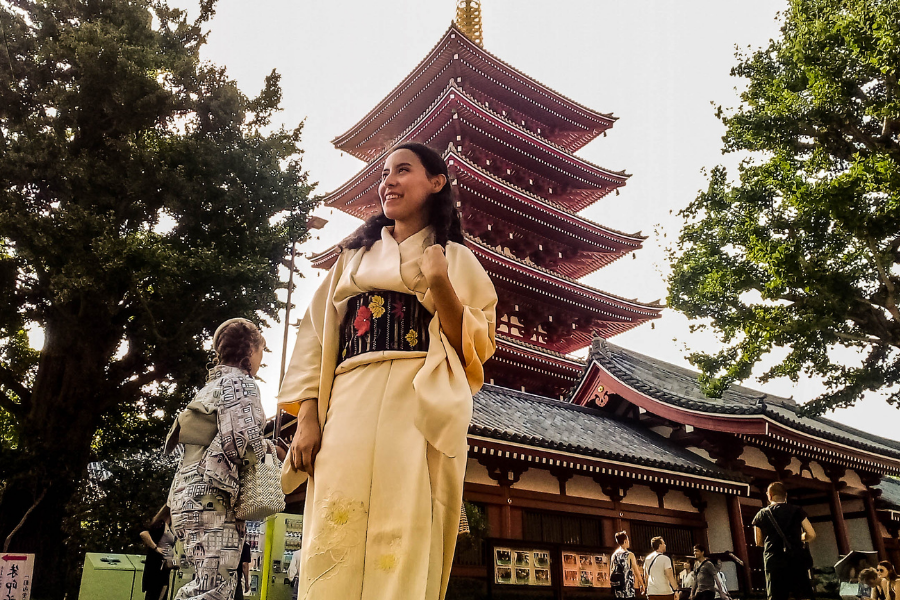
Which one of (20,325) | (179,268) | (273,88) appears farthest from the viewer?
(273,88)

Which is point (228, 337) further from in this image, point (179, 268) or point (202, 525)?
point (179, 268)

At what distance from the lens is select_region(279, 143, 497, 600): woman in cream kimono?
4.73 ft

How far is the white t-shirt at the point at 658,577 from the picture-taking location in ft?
23.9

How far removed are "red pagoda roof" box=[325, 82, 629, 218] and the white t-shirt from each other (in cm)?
1048

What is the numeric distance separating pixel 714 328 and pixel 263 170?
9061mm

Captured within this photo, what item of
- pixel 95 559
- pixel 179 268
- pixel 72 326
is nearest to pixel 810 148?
pixel 179 268

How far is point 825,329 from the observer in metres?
9.66

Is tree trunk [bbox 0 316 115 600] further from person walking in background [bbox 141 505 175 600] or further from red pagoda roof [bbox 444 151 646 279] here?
red pagoda roof [bbox 444 151 646 279]

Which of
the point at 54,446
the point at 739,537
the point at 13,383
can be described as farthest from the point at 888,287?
the point at 13,383

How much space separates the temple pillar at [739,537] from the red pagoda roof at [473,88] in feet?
38.6

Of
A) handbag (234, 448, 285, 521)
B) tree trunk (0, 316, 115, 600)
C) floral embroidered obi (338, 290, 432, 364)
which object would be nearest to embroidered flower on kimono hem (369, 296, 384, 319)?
floral embroidered obi (338, 290, 432, 364)

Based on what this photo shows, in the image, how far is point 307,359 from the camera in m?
1.75

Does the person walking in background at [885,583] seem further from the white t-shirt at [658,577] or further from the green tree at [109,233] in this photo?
the green tree at [109,233]

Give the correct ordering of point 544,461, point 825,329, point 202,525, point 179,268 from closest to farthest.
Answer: point 202,525 → point 544,461 → point 825,329 → point 179,268
